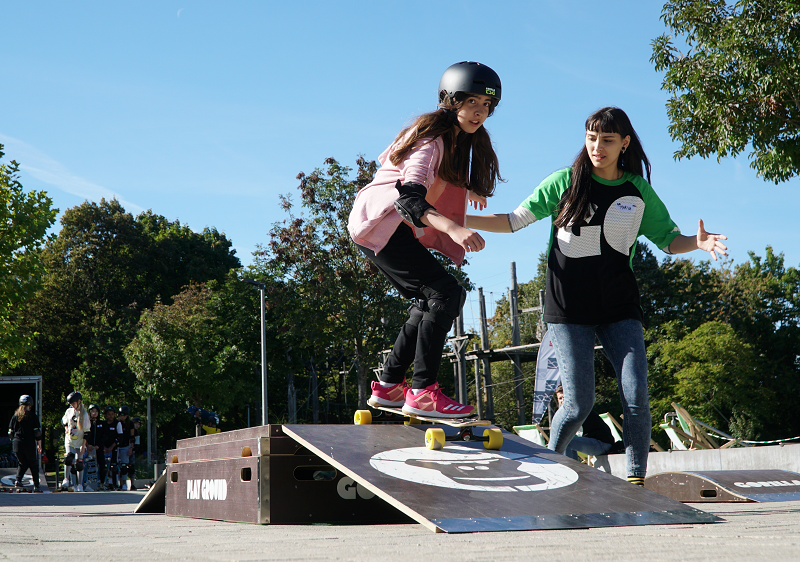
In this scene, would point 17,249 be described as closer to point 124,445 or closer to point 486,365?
point 124,445

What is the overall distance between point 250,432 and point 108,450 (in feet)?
40.5

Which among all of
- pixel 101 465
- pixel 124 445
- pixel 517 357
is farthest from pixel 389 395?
pixel 517 357

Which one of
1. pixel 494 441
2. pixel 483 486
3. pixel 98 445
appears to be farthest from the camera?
pixel 98 445

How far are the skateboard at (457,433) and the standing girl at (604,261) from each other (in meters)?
0.50

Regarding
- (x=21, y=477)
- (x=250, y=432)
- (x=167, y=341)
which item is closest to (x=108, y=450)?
(x=21, y=477)

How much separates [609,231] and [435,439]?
5.14ft

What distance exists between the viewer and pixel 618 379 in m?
4.00

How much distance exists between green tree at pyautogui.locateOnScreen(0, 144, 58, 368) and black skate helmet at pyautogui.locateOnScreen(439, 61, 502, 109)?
1898 cm

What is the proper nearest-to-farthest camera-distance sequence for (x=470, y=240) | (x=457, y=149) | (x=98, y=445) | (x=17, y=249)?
(x=470, y=240) → (x=457, y=149) → (x=98, y=445) → (x=17, y=249)

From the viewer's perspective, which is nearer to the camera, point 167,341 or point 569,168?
point 569,168

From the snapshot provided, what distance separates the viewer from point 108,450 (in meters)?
14.7

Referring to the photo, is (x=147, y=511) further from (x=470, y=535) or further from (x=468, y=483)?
(x=470, y=535)

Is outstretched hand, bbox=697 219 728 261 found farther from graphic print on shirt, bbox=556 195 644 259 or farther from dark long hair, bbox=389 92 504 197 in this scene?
dark long hair, bbox=389 92 504 197

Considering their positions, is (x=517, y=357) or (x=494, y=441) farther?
(x=517, y=357)
